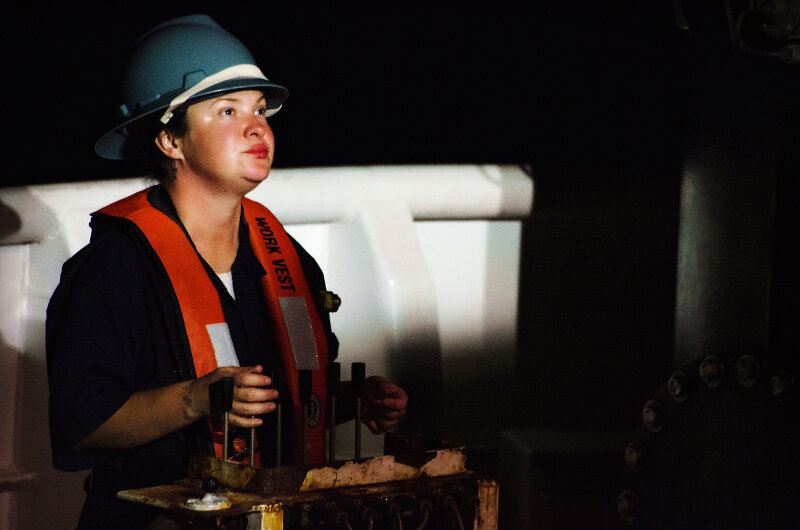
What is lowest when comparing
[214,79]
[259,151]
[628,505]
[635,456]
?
[628,505]

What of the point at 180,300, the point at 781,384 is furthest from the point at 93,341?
the point at 781,384

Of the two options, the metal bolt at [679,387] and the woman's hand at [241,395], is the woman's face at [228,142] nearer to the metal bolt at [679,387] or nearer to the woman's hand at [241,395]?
the woman's hand at [241,395]

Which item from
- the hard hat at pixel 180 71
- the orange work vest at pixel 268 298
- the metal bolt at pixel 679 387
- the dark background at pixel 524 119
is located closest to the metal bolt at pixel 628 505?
the metal bolt at pixel 679 387

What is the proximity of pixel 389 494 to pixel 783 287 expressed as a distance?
87 centimetres

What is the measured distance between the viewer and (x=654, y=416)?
87.3 inches

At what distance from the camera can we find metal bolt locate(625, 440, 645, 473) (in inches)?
88.7

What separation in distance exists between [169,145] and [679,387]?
1.12 m

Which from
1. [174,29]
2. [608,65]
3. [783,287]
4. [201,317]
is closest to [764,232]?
[783,287]

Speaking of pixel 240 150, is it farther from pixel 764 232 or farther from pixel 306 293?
pixel 764 232

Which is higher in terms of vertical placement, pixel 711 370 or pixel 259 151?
pixel 259 151

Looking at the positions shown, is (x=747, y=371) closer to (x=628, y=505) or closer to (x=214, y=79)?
(x=628, y=505)

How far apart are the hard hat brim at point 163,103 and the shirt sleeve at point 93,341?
27 cm

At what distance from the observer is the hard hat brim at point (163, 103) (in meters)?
2.04

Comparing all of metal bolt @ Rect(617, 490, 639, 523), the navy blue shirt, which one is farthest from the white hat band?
metal bolt @ Rect(617, 490, 639, 523)
